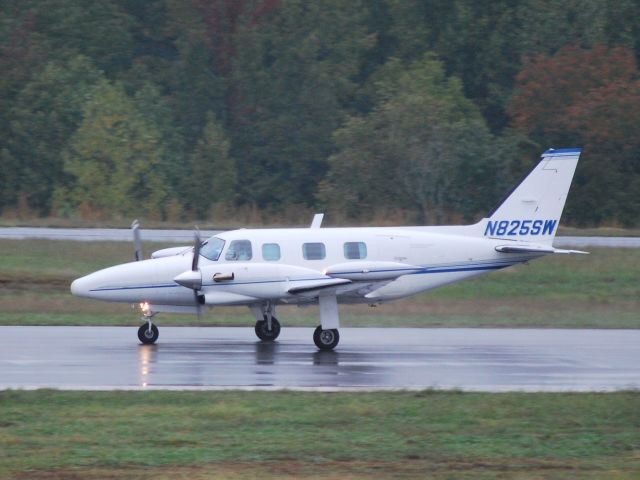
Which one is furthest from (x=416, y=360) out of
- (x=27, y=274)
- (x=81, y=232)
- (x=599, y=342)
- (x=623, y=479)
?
(x=81, y=232)

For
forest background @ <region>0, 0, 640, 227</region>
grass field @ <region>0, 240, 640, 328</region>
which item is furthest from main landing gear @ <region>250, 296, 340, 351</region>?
forest background @ <region>0, 0, 640, 227</region>

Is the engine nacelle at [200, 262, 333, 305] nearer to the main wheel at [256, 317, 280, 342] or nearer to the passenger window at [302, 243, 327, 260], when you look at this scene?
the passenger window at [302, 243, 327, 260]

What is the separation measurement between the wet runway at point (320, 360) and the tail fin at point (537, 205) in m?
2.06

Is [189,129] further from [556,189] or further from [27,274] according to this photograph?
[556,189]

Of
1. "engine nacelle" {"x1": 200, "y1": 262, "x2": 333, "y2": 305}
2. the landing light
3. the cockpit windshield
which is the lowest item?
the landing light

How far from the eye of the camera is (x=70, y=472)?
1005 cm

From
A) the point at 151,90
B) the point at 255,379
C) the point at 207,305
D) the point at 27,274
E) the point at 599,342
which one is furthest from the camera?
the point at 151,90

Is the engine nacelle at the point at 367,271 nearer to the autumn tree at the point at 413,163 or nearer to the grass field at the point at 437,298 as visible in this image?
the grass field at the point at 437,298

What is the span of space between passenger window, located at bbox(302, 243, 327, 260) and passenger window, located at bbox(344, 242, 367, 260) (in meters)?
0.40

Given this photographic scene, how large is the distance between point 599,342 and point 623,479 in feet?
36.0

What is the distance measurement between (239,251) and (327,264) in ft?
5.24

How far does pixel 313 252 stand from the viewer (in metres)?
19.9

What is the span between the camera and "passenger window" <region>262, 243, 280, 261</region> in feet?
64.7

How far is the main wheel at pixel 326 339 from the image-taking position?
62.4 ft
